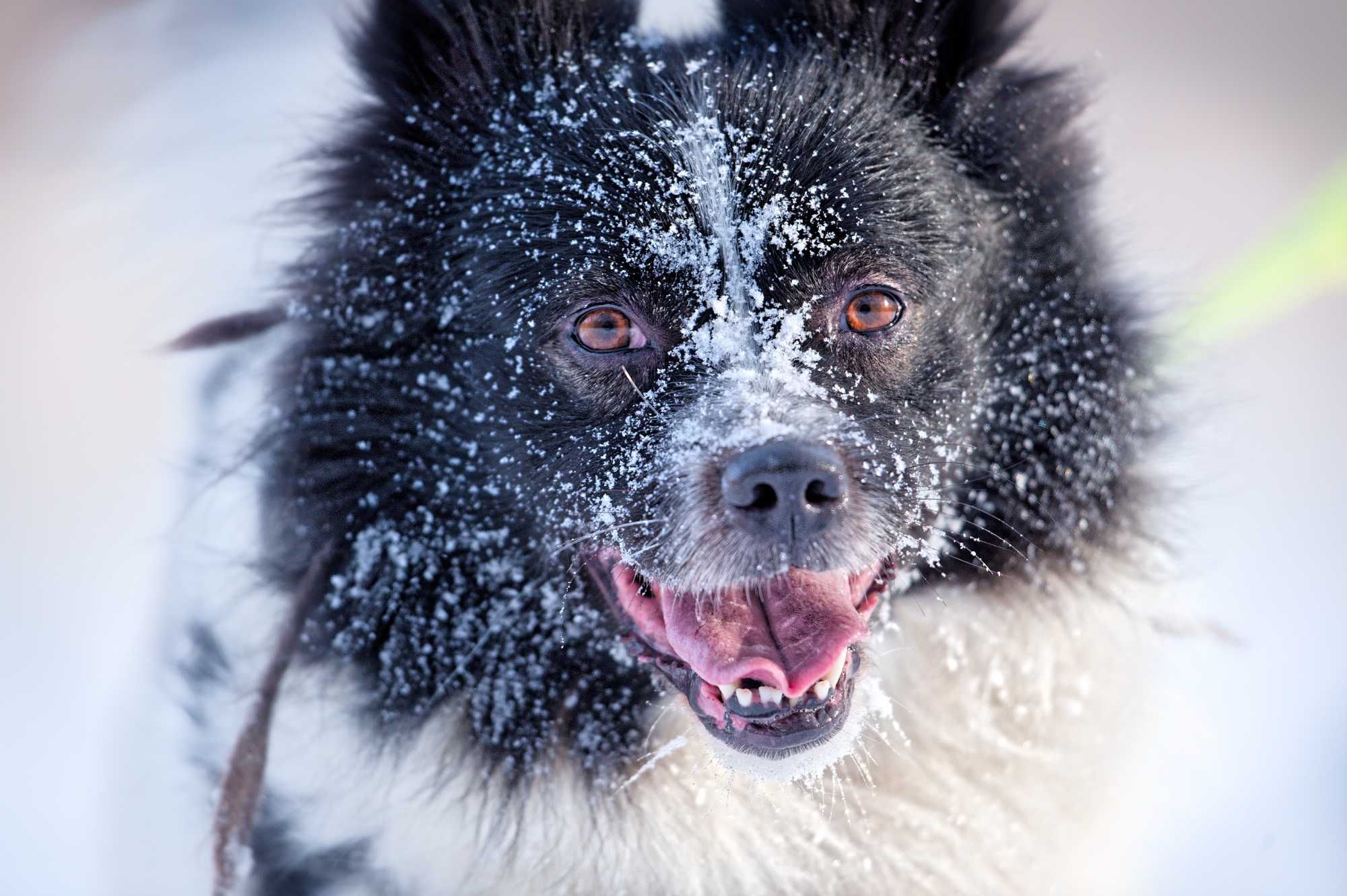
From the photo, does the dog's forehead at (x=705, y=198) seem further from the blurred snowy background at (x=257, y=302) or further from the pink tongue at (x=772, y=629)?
the blurred snowy background at (x=257, y=302)

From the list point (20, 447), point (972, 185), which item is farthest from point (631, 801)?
point (20, 447)

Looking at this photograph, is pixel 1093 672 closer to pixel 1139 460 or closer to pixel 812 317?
pixel 1139 460

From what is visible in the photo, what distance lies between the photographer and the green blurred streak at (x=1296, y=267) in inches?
143

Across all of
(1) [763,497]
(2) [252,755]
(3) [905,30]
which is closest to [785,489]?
(1) [763,497]

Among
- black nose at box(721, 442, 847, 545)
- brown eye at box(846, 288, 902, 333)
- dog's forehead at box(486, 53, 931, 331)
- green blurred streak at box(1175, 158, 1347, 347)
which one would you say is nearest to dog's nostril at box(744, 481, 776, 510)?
black nose at box(721, 442, 847, 545)

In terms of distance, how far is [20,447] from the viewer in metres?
3.14

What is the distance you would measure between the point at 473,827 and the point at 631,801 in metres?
0.29

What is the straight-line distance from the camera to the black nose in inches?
65.1

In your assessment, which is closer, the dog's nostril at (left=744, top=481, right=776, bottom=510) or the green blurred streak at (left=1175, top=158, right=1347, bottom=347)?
the dog's nostril at (left=744, top=481, right=776, bottom=510)

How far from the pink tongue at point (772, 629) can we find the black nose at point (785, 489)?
0.66 ft

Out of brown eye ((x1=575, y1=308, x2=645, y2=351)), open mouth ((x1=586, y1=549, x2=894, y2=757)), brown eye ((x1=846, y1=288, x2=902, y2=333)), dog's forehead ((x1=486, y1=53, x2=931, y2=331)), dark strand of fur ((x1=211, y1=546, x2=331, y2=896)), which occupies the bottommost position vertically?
dark strand of fur ((x1=211, y1=546, x2=331, y2=896))

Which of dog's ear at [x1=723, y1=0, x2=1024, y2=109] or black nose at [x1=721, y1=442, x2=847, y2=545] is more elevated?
dog's ear at [x1=723, y1=0, x2=1024, y2=109]

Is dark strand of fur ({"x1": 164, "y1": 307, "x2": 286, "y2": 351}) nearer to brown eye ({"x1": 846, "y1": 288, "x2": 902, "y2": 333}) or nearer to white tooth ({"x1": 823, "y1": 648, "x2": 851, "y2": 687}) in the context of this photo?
brown eye ({"x1": 846, "y1": 288, "x2": 902, "y2": 333})

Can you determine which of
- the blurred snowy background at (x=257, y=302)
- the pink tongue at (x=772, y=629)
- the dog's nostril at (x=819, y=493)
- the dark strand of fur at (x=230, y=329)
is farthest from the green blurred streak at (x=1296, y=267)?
the dark strand of fur at (x=230, y=329)
